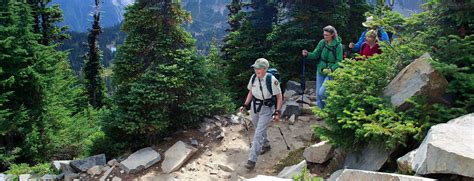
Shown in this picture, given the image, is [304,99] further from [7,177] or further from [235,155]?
[7,177]

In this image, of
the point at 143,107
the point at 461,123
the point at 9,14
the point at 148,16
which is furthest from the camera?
the point at 9,14

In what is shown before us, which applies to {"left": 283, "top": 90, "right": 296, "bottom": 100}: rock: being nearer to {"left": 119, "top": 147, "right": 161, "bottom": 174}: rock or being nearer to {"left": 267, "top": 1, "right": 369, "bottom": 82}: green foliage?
{"left": 267, "top": 1, "right": 369, "bottom": 82}: green foliage

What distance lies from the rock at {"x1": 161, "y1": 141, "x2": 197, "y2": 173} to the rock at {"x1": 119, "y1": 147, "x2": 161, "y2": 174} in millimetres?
275

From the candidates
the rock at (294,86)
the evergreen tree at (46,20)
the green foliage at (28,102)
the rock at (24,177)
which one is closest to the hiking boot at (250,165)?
the rock at (294,86)

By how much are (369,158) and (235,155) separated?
4110 millimetres

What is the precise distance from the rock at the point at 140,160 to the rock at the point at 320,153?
3.77 metres

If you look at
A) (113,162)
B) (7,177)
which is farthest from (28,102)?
(113,162)

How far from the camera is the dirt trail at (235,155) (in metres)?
8.49

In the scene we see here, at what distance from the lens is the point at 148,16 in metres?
10.5

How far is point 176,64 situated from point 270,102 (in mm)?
3485

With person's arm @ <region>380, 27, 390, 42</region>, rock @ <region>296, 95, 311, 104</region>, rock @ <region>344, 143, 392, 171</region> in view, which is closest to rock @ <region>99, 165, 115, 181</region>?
rock @ <region>344, 143, 392, 171</region>

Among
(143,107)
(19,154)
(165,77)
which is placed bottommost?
(19,154)

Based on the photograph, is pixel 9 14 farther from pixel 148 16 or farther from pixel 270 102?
pixel 270 102

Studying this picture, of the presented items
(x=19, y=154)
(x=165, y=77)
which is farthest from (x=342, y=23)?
(x=19, y=154)
